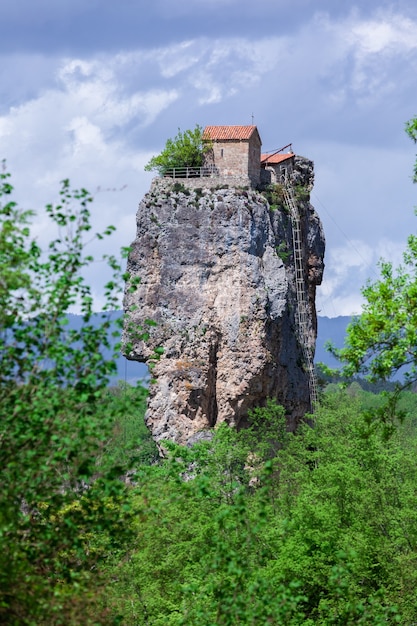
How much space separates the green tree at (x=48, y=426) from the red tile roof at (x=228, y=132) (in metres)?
44.1

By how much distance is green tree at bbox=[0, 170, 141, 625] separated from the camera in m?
13.1

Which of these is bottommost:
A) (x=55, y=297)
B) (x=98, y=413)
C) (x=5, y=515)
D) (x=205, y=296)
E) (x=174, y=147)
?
(x=5, y=515)

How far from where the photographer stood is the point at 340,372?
2025 centimetres

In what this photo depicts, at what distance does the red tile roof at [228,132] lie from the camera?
57.9m

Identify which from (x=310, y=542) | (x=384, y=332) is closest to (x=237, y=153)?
(x=310, y=542)

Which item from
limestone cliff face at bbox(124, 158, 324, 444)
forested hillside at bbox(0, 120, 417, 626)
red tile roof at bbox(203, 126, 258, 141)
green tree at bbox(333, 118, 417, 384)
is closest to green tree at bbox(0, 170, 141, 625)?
forested hillside at bbox(0, 120, 417, 626)

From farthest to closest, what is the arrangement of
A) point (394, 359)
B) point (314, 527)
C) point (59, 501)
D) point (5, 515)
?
point (314, 527)
point (394, 359)
point (59, 501)
point (5, 515)

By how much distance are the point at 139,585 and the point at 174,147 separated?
1293 inches

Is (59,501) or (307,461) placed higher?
(307,461)

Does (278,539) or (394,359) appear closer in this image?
(394,359)

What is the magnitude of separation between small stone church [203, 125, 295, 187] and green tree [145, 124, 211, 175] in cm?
44

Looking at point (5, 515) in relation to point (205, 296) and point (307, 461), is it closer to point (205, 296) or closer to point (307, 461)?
point (307, 461)

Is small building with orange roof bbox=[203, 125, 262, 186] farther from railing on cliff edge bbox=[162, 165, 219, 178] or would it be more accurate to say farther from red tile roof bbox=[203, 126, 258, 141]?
railing on cliff edge bbox=[162, 165, 219, 178]

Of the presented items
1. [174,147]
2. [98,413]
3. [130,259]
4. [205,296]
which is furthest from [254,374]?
[98,413]
